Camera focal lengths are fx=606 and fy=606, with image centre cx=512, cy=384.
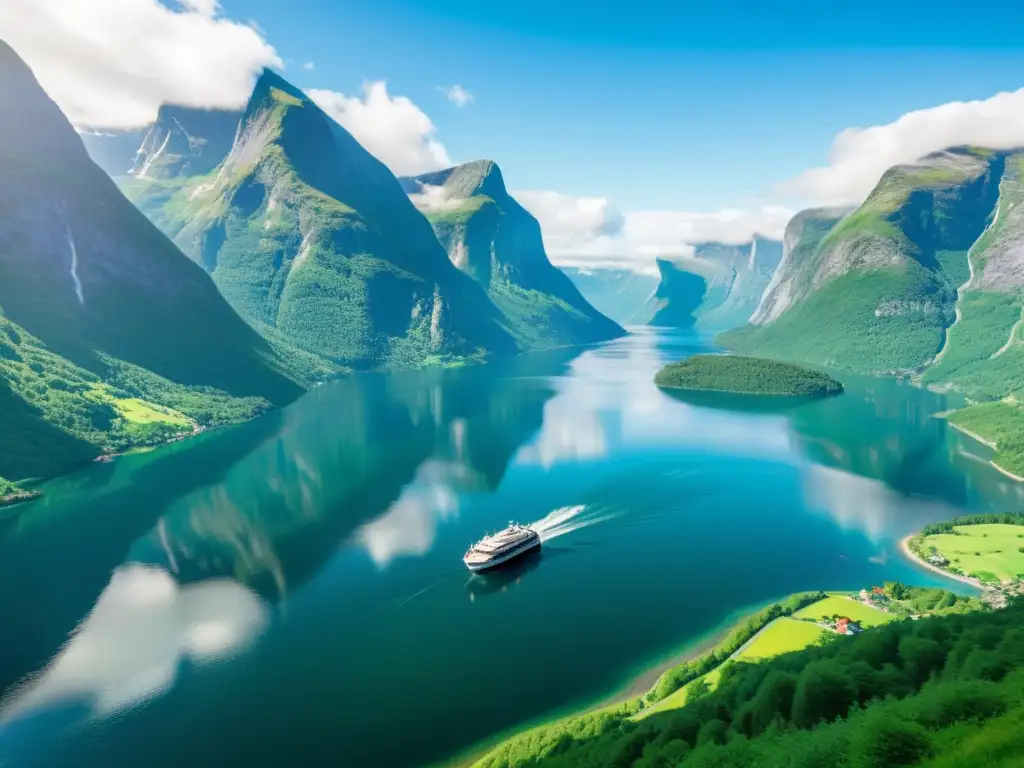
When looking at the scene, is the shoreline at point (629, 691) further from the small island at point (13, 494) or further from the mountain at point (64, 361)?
the mountain at point (64, 361)

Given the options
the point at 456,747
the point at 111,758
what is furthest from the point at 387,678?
the point at 111,758

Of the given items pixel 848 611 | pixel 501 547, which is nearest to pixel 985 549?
pixel 848 611

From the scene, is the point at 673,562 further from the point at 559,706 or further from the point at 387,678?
the point at 387,678

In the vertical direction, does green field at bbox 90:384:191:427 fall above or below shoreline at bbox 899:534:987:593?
above

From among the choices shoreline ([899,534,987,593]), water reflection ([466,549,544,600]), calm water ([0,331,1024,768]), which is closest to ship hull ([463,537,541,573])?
water reflection ([466,549,544,600])

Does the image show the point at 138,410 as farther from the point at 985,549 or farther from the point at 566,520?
the point at 985,549

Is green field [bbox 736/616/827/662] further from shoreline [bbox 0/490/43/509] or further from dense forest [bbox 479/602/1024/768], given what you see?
shoreline [bbox 0/490/43/509]

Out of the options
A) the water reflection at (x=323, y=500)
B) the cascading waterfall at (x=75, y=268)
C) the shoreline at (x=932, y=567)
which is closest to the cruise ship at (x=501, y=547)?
the water reflection at (x=323, y=500)
